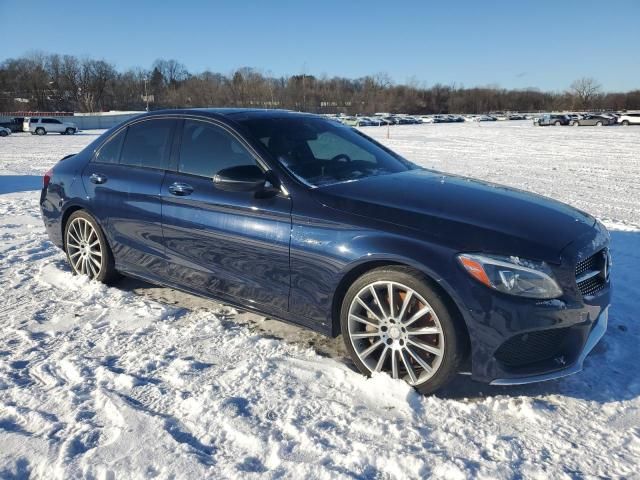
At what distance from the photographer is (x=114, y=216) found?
4.55m

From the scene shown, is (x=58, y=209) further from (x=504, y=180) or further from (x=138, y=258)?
(x=504, y=180)

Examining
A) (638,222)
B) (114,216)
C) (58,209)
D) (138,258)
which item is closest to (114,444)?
(138,258)

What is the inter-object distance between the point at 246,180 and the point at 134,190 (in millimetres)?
1374

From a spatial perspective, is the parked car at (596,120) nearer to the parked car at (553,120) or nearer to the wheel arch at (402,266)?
the parked car at (553,120)

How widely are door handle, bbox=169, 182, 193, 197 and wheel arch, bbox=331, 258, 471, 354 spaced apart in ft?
4.75

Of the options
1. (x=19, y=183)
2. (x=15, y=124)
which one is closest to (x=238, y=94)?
(x=15, y=124)

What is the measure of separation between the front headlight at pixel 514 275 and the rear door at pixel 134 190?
2513 mm

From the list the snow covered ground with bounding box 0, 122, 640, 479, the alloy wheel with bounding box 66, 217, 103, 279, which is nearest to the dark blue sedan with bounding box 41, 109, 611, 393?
the alloy wheel with bounding box 66, 217, 103, 279

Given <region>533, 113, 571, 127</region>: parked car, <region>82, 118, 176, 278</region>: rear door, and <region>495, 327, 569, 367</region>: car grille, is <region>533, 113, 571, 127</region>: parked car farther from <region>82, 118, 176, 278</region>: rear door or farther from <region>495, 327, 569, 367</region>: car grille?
<region>495, 327, 569, 367</region>: car grille

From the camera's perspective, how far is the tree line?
104438 millimetres

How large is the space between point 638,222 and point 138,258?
6.85 meters

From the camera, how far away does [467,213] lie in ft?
10.4

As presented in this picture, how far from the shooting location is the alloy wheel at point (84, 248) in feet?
15.9

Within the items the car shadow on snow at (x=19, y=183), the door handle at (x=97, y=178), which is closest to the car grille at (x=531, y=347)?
the door handle at (x=97, y=178)
